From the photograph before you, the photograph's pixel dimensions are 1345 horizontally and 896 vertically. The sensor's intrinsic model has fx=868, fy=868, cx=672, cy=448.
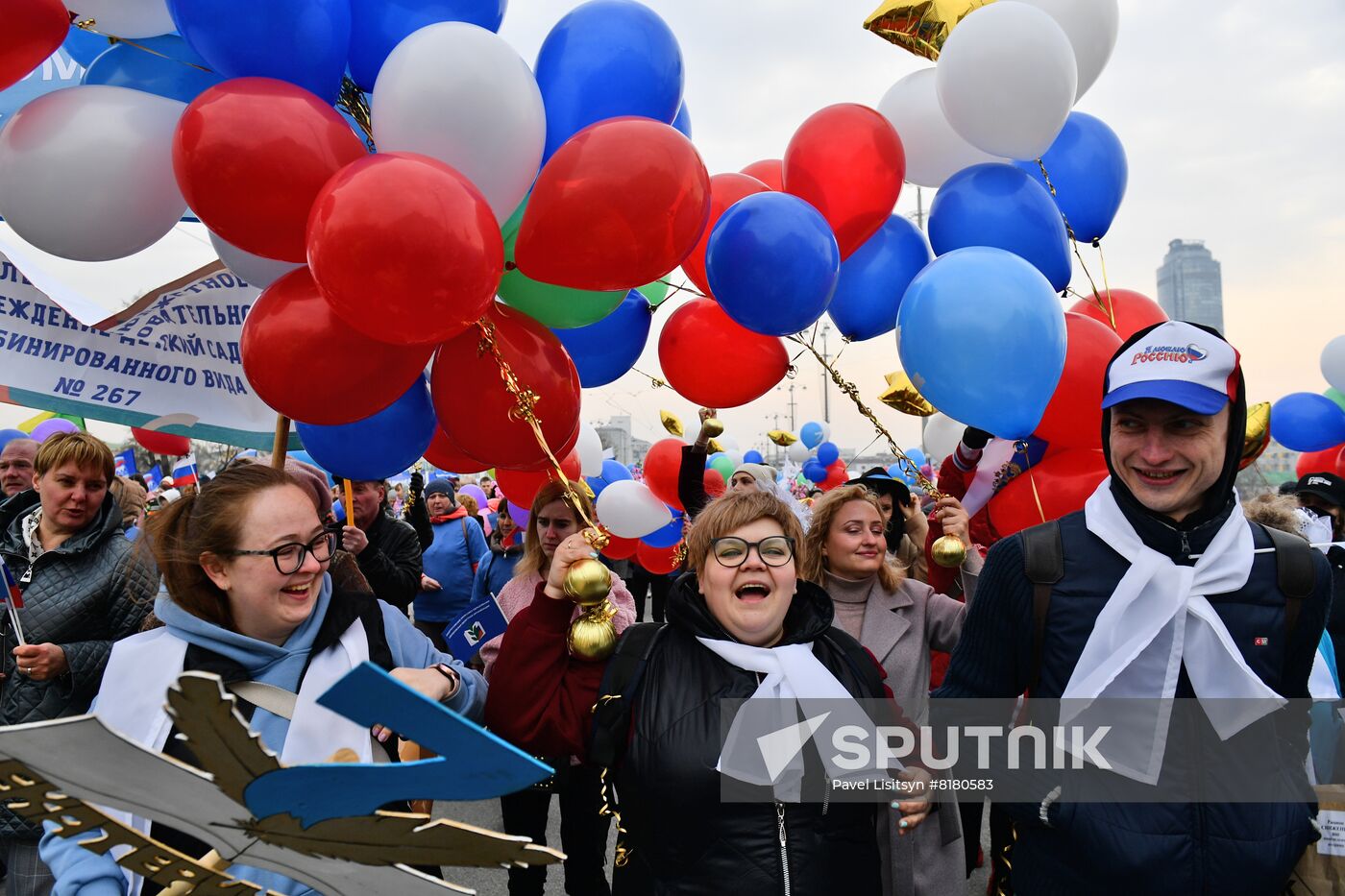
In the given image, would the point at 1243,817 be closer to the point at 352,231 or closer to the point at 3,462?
the point at 352,231

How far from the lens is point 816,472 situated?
388 inches

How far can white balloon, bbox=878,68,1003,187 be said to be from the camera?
3348 mm

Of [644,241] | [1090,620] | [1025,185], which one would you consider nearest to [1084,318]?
[1025,185]

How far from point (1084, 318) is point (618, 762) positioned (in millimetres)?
2115

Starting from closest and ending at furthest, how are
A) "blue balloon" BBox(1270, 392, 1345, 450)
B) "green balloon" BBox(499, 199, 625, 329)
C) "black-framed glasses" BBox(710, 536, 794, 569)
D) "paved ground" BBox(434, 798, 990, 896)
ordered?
"black-framed glasses" BBox(710, 536, 794, 569) < "green balloon" BBox(499, 199, 625, 329) < "paved ground" BBox(434, 798, 990, 896) < "blue balloon" BBox(1270, 392, 1345, 450)

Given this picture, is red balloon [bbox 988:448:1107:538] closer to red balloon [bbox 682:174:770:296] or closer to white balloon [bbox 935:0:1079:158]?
white balloon [bbox 935:0:1079:158]

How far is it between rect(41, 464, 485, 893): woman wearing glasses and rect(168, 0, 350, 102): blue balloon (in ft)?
2.98

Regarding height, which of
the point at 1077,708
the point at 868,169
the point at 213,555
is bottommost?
the point at 1077,708

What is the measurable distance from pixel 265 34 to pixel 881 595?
2474mm

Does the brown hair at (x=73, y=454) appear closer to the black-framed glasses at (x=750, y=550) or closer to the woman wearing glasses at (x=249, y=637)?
the woman wearing glasses at (x=249, y=637)

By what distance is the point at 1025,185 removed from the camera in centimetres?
299

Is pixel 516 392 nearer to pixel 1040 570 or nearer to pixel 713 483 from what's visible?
pixel 1040 570

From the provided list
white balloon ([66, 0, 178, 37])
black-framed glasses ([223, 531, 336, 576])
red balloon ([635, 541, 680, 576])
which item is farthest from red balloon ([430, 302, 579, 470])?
red balloon ([635, 541, 680, 576])

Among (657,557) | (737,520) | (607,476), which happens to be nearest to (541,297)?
(737,520)
